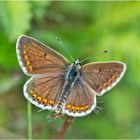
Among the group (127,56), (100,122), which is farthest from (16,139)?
(127,56)

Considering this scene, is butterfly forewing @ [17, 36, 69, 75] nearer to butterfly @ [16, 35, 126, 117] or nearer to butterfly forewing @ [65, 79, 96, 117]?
butterfly @ [16, 35, 126, 117]

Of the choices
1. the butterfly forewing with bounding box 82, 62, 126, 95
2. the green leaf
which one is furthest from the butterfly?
the green leaf

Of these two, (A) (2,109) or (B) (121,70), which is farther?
(A) (2,109)

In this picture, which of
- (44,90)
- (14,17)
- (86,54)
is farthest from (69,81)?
(86,54)

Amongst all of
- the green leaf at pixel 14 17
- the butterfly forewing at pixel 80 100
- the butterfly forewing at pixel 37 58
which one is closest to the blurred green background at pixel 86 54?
the green leaf at pixel 14 17

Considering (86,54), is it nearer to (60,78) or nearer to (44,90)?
(60,78)

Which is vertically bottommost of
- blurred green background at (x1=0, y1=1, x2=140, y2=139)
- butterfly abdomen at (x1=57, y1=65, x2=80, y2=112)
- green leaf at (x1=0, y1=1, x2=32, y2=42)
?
blurred green background at (x1=0, y1=1, x2=140, y2=139)

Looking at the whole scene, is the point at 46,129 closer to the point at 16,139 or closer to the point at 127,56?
the point at 16,139
